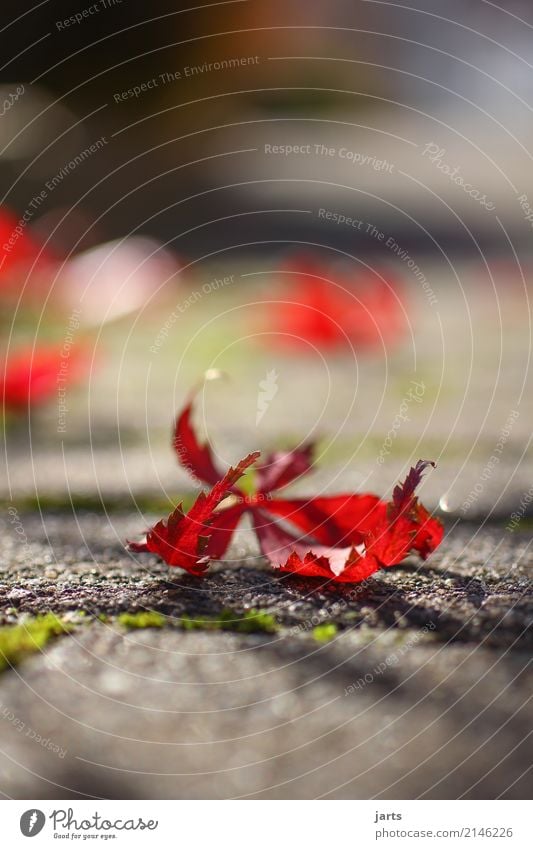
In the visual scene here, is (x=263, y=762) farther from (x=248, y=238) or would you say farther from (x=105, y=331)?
(x=248, y=238)

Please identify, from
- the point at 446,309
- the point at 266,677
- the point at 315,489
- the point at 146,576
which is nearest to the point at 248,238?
the point at 446,309

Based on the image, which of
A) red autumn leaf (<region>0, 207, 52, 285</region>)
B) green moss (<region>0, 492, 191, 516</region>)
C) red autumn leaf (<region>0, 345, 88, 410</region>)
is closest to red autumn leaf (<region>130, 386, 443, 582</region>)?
green moss (<region>0, 492, 191, 516</region>)

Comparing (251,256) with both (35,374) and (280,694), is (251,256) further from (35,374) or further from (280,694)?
(280,694)

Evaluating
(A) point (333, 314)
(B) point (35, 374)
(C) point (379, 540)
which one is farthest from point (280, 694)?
(A) point (333, 314)

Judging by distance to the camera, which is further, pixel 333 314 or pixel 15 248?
pixel 15 248

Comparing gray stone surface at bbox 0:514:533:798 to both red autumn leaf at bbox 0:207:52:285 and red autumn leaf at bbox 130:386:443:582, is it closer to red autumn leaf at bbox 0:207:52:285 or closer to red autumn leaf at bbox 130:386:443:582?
red autumn leaf at bbox 130:386:443:582
